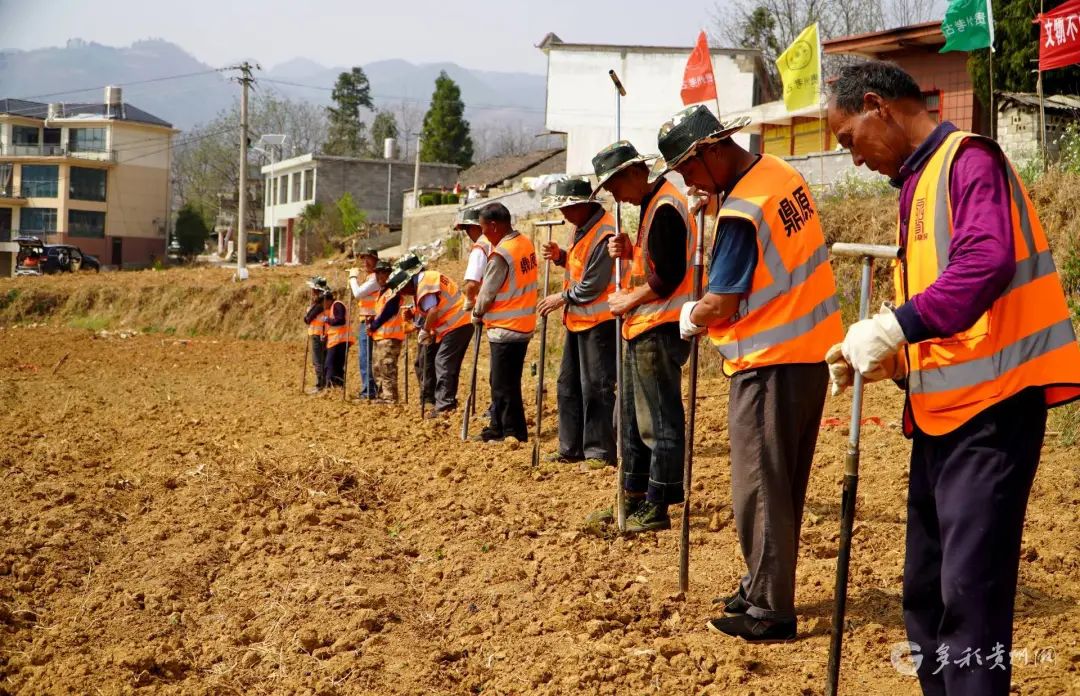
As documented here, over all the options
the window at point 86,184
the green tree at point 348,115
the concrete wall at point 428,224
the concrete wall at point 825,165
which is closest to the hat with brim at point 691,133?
the concrete wall at point 825,165

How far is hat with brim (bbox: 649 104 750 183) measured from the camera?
13.9 ft

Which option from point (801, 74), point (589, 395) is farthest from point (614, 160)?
point (801, 74)

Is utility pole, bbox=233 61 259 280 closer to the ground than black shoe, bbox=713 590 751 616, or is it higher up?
higher up

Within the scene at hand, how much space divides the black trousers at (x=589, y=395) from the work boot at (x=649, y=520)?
1.64m

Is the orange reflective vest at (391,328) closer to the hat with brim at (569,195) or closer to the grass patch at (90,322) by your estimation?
the hat with brim at (569,195)

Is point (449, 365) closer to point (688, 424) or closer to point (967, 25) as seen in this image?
point (688, 424)

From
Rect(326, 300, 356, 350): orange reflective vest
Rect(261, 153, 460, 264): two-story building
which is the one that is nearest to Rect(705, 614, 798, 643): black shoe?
Rect(326, 300, 356, 350): orange reflective vest

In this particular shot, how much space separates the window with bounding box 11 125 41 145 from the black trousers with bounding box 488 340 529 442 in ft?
200

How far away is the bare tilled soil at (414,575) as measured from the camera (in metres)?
4.06

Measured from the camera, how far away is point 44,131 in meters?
61.3

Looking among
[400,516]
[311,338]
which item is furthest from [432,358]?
[400,516]

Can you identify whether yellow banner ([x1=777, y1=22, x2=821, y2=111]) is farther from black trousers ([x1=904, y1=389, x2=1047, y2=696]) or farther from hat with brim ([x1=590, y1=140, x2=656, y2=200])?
black trousers ([x1=904, y1=389, x2=1047, y2=696])

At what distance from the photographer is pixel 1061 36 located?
12484mm

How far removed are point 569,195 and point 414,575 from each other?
301cm
